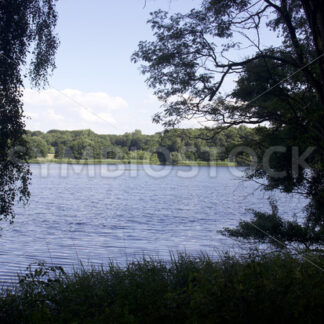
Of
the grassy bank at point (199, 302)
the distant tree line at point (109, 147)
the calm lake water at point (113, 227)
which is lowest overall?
the calm lake water at point (113, 227)

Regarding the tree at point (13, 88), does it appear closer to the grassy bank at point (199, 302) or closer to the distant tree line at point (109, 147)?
the grassy bank at point (199, 302)

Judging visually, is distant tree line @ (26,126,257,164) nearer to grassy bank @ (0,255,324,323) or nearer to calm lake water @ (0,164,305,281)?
calm lake water @ (0,164,305,281)

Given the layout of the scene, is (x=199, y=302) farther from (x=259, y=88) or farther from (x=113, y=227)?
(x=113, y=227)

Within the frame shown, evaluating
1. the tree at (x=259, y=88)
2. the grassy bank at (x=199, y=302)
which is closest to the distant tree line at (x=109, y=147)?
the tree at (x=259, y=88)

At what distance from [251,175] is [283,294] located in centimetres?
671

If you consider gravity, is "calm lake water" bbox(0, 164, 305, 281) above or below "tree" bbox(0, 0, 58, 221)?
below

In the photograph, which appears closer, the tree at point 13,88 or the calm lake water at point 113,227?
the tree at point 13,88

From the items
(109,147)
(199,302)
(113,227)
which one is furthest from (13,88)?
(109,147)

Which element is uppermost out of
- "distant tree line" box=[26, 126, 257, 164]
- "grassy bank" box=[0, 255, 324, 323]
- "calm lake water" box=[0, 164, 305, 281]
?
"distant tree line" box=[26, 126, 257, 164]

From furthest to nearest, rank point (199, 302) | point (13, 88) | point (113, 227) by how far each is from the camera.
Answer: point (113, 227)
point (13, 88)
point (199, 302)

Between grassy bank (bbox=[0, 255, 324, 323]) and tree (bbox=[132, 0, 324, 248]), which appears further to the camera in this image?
Result: tree (bbox=[132, 0, 324, 248])

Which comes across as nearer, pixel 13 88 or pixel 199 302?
pixel 199 302

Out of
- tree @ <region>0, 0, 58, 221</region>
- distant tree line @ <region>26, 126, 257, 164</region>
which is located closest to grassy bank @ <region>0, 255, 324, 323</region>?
tree @ <region>0, 0, 58, 221</region>

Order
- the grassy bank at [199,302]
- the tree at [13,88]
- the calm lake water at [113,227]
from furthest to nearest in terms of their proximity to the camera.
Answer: the calm lake water at [113,227] → the tree at [13,88] → the grassy bank at [199,302]
